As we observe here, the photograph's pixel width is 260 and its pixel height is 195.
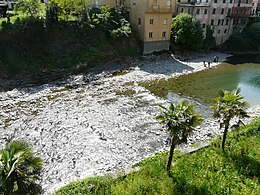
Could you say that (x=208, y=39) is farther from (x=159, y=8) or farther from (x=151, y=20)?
(x=151, y=20)

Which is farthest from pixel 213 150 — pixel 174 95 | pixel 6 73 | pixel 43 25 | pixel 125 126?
pixel 43 25

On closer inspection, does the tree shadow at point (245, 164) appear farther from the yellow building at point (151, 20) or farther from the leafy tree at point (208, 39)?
the leafy tree at point (208, 39)

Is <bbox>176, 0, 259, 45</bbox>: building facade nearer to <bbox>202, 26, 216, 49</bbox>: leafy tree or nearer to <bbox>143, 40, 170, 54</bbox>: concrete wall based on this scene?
<bbox>202, 26, 216, 49</bbox>: leafy tree

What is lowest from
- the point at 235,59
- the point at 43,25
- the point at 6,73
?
the point at 235,59

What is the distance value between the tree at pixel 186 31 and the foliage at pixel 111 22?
882 centimetres

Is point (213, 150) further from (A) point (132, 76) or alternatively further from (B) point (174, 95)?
(A) point (132, 76)

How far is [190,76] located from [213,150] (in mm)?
20166

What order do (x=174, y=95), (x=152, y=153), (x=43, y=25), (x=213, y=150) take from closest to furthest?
(x=213, y=150), (x=152, y=153), (x=174, y=95), (x=43, y=25)

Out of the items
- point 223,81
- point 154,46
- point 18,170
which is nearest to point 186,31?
point 154,46

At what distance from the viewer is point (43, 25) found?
109 feet

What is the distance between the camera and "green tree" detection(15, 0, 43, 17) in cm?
Result: 3122

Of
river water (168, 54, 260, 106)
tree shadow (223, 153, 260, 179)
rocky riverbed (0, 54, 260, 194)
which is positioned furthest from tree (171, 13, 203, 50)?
tree shadow (223, 153, 260, 179)

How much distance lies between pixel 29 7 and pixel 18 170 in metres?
28.7

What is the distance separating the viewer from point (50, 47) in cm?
3381
